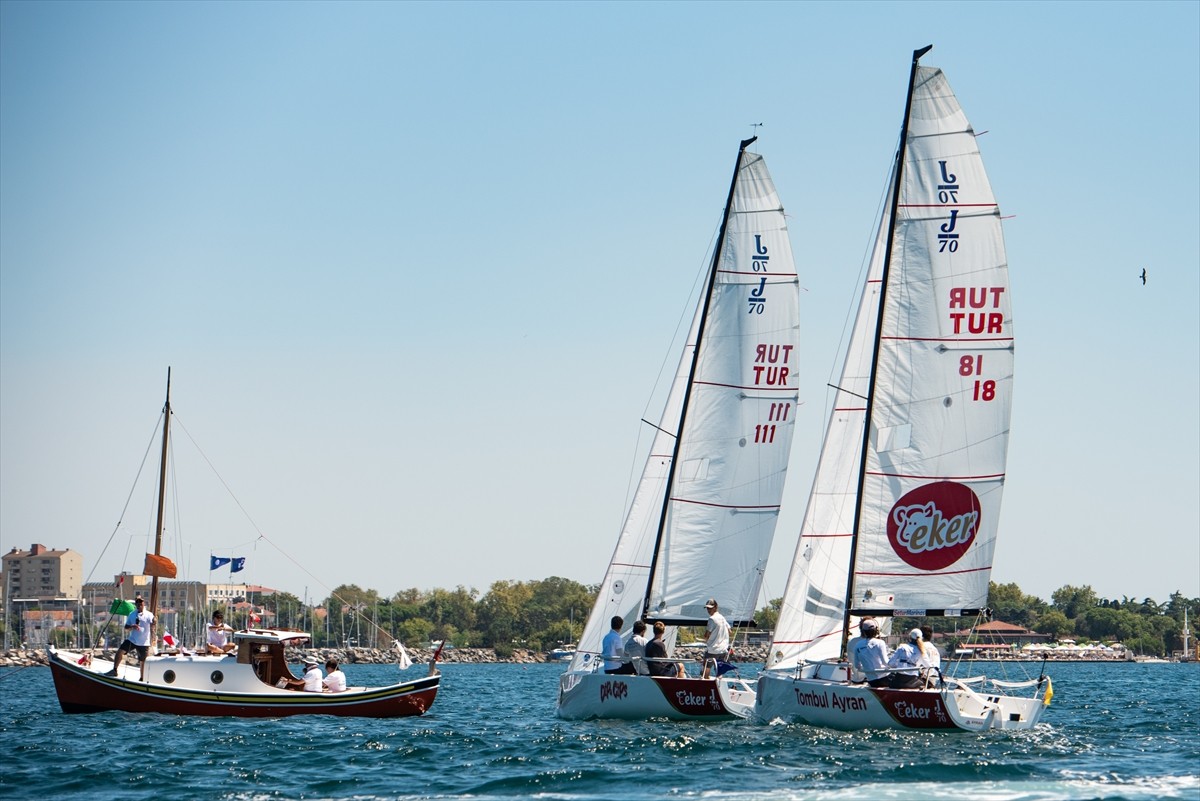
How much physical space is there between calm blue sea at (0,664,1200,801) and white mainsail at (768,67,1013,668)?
3.22 meters

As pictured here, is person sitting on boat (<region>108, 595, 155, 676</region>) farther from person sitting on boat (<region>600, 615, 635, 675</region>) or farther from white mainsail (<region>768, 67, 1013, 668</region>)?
white mainsail (<region>768, 67, 1013, 668</region>)

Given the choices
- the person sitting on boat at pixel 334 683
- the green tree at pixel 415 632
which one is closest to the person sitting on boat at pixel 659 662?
the person sitting on boat at pixel 334 683

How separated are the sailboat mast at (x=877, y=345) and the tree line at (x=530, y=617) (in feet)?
444

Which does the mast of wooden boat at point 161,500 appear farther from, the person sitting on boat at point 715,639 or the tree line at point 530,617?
the tree line at point 530,617

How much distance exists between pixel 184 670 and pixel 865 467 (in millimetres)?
15199

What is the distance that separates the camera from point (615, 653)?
2938cm

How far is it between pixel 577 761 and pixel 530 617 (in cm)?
15778

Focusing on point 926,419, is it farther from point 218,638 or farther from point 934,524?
point 218,638

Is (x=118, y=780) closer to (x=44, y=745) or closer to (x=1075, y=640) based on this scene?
(x=44, y=745)

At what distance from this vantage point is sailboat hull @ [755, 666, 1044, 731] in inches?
992

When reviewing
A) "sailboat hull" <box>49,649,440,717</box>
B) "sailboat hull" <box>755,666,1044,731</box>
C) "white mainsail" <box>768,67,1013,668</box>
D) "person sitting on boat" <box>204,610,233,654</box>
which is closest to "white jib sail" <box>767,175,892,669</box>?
"white mainsail" <box>768,67,1013,668</box>

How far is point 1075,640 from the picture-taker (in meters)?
177

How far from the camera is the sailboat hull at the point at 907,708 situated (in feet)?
82.6

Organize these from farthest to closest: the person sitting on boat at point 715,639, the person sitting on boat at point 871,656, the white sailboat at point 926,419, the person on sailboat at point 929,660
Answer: the person sitting on boat at point 715,639
the white sailboat at point 926,419
the person sitting on boat at point 871,656
the person on sailboat at point 929,660
